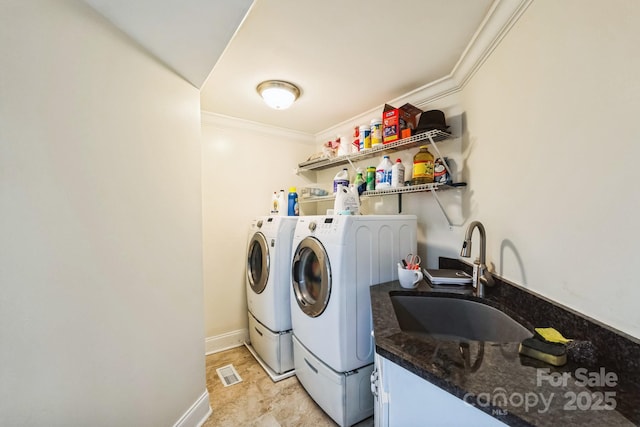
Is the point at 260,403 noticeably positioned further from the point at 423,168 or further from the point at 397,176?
the point at 423,168

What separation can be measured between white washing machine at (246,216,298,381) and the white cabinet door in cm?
125

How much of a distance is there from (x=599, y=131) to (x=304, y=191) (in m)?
2.46

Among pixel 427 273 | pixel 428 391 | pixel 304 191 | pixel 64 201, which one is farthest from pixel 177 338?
pixel 304 191

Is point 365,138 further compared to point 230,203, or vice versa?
point 230,203

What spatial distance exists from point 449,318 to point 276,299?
49.7 inches

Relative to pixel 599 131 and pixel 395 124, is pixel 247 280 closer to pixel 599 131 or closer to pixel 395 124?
pixel 395 124

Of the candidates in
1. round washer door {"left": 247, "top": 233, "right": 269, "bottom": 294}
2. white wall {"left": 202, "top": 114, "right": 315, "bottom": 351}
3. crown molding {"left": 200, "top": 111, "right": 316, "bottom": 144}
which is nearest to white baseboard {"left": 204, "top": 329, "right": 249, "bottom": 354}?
white wall {"left": 202, "top": 114, "right": 315, "bottom": 351}

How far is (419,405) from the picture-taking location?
739 mm

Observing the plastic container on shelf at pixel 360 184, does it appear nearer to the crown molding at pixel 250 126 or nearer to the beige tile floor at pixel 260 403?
the crown molding at pixel 250 126

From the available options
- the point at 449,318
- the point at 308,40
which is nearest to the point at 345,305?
the point at 449,318

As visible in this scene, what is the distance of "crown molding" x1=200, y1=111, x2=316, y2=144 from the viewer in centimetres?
242

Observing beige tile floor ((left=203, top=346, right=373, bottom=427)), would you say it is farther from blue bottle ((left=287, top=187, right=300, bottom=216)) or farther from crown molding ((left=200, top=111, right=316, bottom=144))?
crown molding ((left=200, top=111, right=316, bottom=144))

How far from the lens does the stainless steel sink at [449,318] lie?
1171mm

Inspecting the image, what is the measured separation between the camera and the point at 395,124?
189 cm
